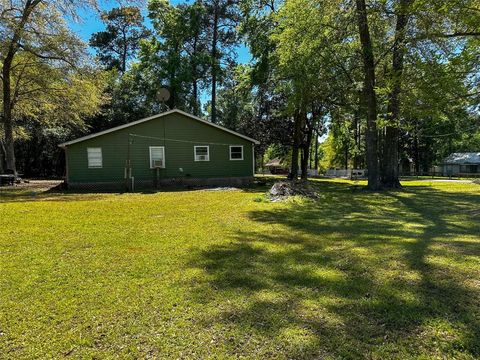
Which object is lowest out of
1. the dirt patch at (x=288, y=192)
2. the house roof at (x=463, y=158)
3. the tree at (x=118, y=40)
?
the dirt patch at (x=288, y=192)

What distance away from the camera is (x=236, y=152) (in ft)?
63.4

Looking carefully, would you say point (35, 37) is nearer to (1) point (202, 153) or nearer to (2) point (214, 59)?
(1) point (202, 153)

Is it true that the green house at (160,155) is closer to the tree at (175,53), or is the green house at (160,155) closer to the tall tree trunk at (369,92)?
the tall tree trunk at (369,92)

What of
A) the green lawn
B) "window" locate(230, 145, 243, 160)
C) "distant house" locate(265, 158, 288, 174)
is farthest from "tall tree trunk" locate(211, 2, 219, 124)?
"distant house" locate(265, 158, 288, 174)

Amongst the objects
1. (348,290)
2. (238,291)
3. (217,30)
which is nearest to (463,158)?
(217,30)

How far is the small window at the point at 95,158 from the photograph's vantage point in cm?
1655

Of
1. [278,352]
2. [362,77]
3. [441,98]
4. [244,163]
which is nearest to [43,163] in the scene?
[244,163]

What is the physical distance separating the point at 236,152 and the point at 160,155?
4201mm

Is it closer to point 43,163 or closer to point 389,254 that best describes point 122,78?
point 43,163

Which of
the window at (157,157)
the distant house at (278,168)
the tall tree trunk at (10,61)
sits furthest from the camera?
the distant house at (278,168)

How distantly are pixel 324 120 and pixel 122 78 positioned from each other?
17.3m

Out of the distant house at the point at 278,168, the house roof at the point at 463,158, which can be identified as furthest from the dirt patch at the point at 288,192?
the house roof at the point at 463,158

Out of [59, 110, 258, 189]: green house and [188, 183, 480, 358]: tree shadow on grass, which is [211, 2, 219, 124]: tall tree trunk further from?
[188, 183, 480, 358]: tree shadow on grass

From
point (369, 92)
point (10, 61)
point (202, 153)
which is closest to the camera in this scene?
point (369, 92)
